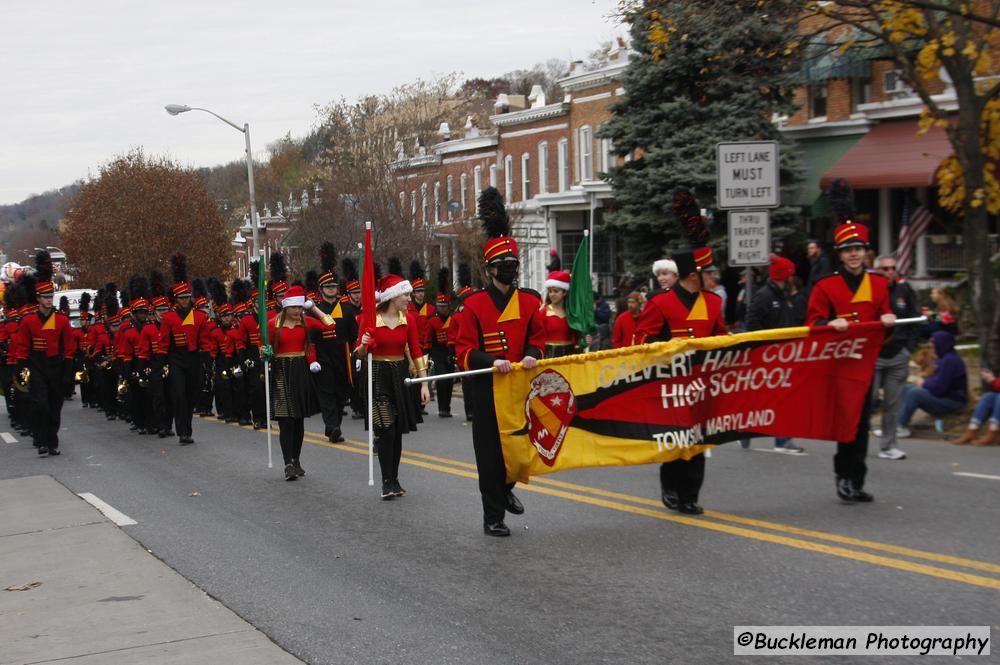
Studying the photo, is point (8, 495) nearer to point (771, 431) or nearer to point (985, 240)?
point (771, 431)

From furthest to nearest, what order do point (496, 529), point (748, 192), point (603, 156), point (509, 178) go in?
point (509, 178)
point (603, 156)
point (748, 192)
point (496, 529)

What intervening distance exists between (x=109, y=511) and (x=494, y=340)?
14.6 feet

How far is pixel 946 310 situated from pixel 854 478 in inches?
212

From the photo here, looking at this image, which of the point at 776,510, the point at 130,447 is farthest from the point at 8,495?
the point at 776,510

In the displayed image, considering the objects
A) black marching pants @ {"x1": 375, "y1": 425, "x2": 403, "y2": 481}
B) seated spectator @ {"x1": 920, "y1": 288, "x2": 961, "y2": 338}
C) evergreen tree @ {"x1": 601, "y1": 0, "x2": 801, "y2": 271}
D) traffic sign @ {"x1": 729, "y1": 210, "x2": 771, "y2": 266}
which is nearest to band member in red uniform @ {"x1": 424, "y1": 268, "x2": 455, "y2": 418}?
traffic sign @ {"x1": 729, "y1": 210, "x2": 771, "y2": 266}

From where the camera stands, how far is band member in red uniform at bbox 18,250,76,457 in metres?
15.9

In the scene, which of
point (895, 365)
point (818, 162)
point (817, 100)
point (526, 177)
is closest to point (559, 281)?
point (895, 365)

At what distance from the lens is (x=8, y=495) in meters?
12.2

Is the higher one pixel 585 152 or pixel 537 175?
pixel 585 152

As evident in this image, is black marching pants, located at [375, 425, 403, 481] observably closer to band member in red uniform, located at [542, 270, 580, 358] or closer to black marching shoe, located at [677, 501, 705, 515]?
black marching shoe, located at [677, 501, 705, 515]

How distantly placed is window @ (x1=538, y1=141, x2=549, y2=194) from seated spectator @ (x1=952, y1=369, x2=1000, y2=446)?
3281 centimetres

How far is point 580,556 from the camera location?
7.90m

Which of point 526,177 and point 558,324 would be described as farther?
point 526,177

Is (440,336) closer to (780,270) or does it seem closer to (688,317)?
(780,270)
